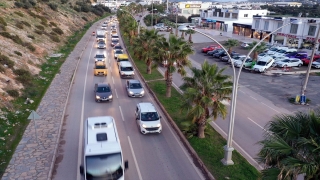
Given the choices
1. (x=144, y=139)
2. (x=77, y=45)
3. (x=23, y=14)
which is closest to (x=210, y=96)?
(x=144, y=139)

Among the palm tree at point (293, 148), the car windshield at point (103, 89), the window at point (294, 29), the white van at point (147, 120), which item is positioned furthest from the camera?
the window at point (294, 29)

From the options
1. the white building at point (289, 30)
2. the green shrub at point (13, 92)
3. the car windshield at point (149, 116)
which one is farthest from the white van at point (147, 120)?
the white building at point (289, 30)

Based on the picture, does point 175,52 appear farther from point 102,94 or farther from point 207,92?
point 207,92

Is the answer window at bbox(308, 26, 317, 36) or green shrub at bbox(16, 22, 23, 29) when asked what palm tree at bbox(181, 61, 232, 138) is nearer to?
green shrub at bbox(16, 22, 23, 29)

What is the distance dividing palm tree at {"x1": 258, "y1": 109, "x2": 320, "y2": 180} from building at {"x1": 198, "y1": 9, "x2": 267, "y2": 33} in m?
71.4

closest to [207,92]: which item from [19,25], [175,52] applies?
[175,52]

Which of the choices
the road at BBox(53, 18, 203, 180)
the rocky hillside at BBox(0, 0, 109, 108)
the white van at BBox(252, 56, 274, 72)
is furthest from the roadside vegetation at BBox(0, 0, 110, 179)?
the white van at BBox(252, 56, 274, 72)

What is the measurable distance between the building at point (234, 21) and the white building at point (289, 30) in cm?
668

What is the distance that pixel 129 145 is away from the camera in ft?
54.4

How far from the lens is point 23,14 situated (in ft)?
164

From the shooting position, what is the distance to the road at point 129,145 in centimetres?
1388

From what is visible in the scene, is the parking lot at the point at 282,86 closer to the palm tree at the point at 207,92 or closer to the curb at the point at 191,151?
the curb at the point at 191,151

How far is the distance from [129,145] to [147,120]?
2.31 m

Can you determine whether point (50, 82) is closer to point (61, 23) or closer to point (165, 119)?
point (165, 119)
